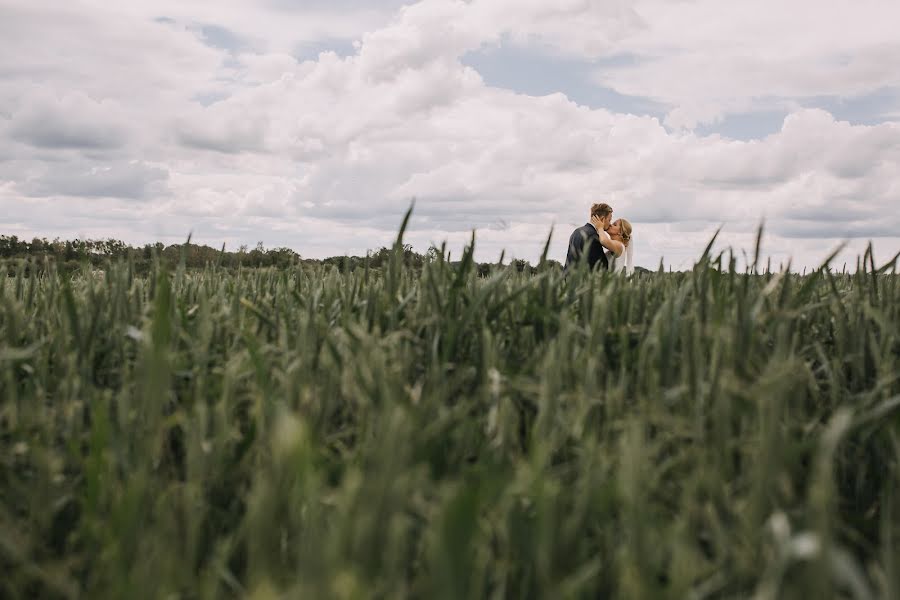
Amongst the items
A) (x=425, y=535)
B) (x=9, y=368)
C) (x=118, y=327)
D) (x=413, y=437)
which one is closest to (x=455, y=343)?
(x=413, y=437)

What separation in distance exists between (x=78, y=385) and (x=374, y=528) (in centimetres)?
120

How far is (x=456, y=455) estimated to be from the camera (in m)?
1.72

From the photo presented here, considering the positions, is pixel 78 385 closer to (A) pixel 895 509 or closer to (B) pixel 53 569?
(B) pixel 53 569

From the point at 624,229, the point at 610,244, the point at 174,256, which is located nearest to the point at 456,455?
the point at 174,256

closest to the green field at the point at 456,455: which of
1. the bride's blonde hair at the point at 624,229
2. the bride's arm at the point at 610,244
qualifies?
the bride's arm at the point at 610,244

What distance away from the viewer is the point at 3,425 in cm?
212

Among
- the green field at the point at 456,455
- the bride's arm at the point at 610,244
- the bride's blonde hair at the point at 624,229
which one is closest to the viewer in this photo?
the green field at the point at 456,455

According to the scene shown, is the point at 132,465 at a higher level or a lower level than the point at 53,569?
higher

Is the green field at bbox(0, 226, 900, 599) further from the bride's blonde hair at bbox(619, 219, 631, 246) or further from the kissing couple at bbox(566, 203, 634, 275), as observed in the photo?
the bride's blonde hair at bbox(619, 219, 631, 246)

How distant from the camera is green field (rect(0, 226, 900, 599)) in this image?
1.24 metres

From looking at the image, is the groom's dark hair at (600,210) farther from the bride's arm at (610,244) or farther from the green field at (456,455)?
the green field at (456,455)

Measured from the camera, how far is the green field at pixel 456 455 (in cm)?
124

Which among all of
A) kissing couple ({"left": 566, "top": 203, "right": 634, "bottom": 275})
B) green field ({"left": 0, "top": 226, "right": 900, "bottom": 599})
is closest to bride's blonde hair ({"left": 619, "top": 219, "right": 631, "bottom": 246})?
kissing couple ({"left": 566, "top": 203, "right": 634, "bottom": 275})

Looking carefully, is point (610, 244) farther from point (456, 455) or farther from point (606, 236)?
point (456, 455)
